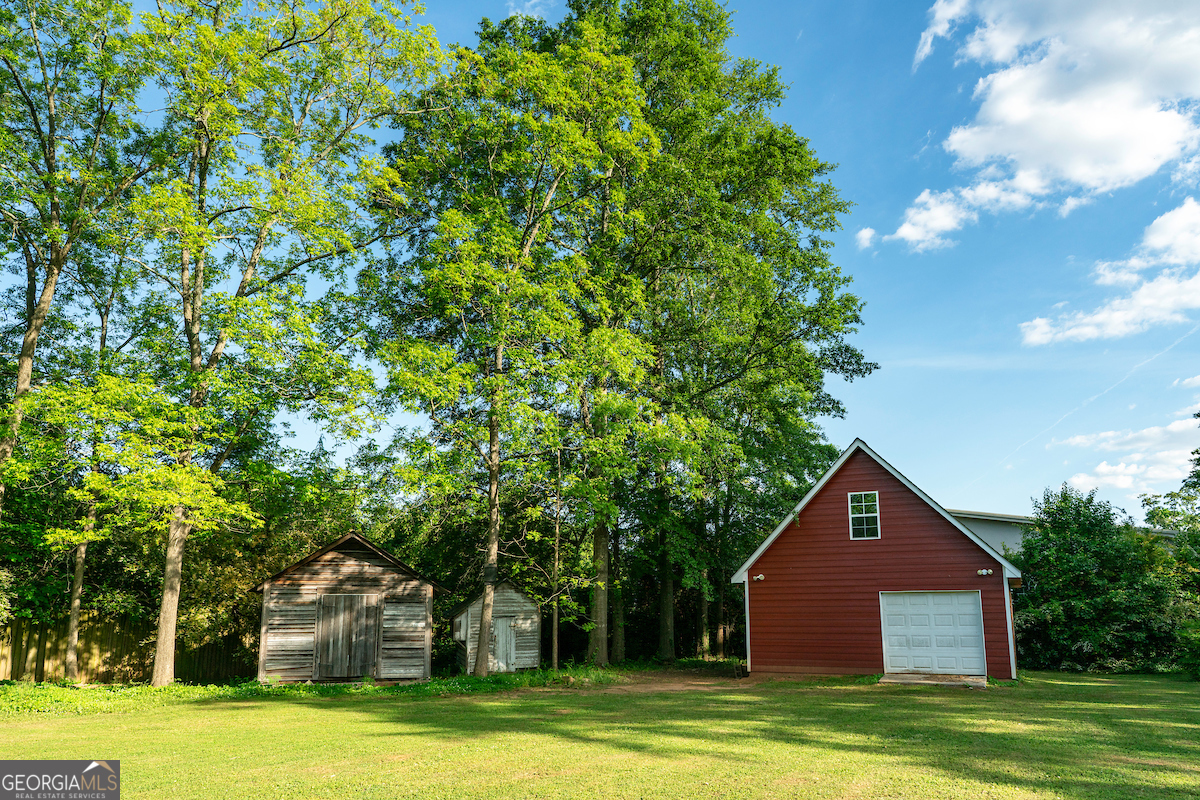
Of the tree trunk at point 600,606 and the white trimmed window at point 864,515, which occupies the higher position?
the white trimmed window at point 864,515

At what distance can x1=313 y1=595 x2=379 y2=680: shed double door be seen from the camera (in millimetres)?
20594

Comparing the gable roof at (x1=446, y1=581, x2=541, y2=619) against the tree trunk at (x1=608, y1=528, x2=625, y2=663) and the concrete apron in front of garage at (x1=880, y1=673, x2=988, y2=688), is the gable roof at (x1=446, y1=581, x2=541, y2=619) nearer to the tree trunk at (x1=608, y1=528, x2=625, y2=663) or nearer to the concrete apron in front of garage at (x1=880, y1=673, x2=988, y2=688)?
the tree trunk at (x1=608, y1=528, x2=625, y2=663)

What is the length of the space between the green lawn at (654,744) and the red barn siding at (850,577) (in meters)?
3.22

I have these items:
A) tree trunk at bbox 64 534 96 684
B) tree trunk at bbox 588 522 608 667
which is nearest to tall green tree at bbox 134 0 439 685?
tree trunk at bbox 64 534 96 684

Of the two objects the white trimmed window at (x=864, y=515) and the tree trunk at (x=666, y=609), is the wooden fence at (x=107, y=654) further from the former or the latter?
the white trimmed window at (x=864, y=515)

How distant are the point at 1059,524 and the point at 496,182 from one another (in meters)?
22.0

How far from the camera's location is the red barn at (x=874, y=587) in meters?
18.2

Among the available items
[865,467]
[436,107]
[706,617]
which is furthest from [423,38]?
[706,617]

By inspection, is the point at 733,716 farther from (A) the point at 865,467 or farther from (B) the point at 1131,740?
(A) the point at 865,467

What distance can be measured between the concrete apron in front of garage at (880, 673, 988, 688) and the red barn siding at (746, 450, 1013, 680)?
75 centimetres

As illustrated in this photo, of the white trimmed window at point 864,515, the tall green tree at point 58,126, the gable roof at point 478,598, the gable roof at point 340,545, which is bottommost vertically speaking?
the gable roof at point 478,598

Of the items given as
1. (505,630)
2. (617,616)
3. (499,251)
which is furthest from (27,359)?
(617,616)

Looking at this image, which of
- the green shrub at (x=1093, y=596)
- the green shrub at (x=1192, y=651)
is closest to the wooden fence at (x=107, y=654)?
the green shrub at (x=1093, y=596)

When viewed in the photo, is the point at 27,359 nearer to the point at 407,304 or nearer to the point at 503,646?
the point at 407,304
